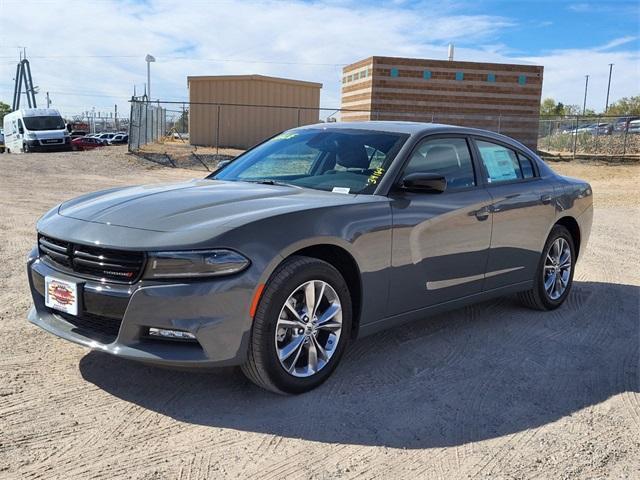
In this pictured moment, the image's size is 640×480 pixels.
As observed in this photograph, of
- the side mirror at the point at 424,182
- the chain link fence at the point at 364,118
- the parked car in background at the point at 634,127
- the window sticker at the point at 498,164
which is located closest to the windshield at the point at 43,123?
the chain link fence at the point at 364,118

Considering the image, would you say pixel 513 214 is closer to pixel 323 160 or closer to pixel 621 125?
pixel 323 160

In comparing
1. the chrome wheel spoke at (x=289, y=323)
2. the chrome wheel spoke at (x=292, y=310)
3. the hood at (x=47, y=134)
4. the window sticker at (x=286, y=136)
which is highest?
the window sticker at (x=286, y=136)

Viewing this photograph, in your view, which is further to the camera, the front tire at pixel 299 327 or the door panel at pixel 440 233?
the door panel at pixel 440 233

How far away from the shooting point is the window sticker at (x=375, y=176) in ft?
14.3

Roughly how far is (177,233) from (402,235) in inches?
59.4

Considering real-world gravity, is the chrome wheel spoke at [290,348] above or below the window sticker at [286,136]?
below

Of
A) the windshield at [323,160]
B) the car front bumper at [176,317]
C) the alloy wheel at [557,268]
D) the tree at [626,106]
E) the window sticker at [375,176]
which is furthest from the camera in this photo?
the tree at [626,106]

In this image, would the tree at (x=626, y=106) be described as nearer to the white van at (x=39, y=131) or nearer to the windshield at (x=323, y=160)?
the white van at (x=39, y=131)

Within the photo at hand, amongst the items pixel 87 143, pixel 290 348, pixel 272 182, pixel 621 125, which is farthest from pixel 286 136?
pixel 87 143

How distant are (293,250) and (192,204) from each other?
2.37 feet

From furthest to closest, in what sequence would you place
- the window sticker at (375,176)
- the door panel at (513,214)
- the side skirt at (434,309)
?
the door panel at (513,214) < the window sticker at (375,176) < the side skirt at (434,309)

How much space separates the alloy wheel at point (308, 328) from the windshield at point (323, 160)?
0.85 m

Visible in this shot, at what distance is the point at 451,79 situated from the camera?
82.6 feet

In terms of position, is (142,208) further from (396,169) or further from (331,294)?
(396,169)
